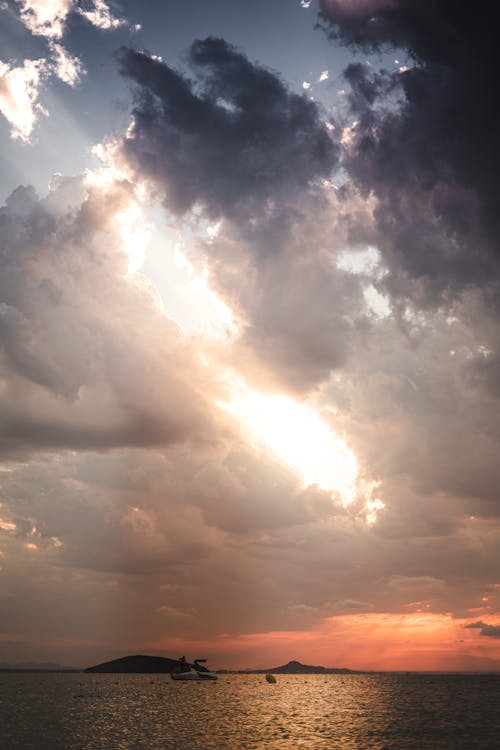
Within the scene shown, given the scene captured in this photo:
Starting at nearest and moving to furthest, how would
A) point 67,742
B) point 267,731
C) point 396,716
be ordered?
point 67,742 → point 267,731 → point 396,716

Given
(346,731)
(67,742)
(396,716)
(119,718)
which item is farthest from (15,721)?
(396,716)

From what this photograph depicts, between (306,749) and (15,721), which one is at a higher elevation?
(306,749)

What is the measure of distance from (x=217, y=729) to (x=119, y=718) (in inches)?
1098

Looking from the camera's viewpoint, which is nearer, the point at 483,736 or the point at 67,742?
the point at 67,742

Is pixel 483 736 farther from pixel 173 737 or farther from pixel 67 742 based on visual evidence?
pixel 67 742

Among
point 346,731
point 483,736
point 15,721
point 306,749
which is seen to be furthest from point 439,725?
point 15,721

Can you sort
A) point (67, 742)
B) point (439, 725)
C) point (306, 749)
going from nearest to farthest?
1. point (306, 749)
2. point (67, 742)
3. point (439, 725)

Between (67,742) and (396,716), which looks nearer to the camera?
(67,742)

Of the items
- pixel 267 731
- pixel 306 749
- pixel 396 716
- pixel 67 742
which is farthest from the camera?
pixel 396 716

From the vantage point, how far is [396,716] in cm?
10969

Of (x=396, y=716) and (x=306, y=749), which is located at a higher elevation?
(x=306, y=749)

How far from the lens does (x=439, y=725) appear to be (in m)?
95.8

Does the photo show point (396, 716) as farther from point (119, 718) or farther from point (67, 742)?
point (67, 742)

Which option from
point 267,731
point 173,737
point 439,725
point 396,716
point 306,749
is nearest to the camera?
point 306,749
